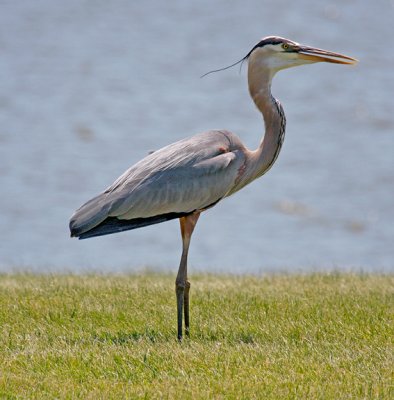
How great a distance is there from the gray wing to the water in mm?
7156

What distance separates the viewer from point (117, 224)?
7336mm

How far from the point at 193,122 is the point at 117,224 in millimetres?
16066

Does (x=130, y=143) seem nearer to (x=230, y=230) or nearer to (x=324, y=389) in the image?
(x=230, y=230)

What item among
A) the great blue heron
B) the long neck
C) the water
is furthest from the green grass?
the water

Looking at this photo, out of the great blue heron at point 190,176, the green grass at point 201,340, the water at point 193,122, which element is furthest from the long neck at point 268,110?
the water at point 193,122

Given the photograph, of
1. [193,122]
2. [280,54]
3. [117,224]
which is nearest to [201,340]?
[117,224]

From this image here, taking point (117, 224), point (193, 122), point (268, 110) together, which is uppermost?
point (268, 110)

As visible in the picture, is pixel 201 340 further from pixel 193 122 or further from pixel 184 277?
pixel 193 122

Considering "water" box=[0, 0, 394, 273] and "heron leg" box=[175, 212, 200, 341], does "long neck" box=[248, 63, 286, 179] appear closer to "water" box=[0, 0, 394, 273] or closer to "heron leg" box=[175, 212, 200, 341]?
"heron leg" box=[175, 212, 200, 341]

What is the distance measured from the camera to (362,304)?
7910mm

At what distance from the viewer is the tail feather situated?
7.22m

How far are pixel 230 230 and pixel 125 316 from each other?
1201cm

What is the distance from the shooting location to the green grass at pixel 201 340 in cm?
591

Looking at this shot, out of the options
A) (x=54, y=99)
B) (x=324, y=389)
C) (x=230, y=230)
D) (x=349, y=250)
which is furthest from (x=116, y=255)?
(x=324, y=389)
